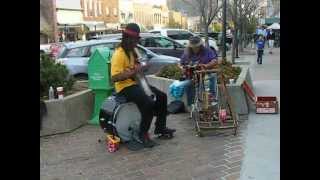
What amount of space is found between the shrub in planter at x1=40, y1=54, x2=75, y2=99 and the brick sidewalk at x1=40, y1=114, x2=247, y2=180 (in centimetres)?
116

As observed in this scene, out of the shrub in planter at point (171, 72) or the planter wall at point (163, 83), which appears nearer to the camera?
the planter wall at point (163, 83)

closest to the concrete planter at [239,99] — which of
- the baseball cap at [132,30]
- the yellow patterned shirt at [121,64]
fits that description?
the yellow patterned shirt at [121,64]

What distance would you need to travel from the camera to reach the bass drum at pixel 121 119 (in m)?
6.21

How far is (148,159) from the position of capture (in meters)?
5.77

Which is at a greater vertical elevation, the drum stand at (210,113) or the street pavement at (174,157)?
the drum stand at (210,113)

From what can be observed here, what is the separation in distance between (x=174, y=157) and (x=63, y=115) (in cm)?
230

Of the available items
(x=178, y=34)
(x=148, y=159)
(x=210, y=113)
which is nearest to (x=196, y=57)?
(x=210, y=113)

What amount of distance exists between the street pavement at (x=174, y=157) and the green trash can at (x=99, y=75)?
69cm

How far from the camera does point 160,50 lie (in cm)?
1781

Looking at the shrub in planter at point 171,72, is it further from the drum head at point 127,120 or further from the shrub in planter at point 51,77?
the drum head at point 127,120

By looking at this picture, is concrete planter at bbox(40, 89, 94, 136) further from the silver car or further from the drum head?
the silver car
